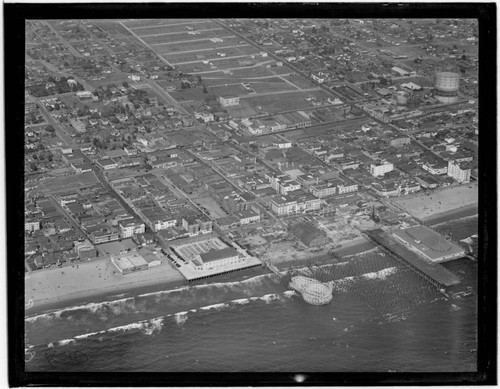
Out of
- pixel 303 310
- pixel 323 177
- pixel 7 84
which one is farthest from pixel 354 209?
pixel 7 84

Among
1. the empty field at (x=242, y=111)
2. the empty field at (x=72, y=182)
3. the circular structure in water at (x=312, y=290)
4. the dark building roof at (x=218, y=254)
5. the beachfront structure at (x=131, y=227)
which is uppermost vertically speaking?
the empty field at (x=242, y=111)

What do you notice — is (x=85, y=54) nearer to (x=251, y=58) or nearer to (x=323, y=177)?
(x=251, y=58)

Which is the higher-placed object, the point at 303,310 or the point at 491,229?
the point at 491,229

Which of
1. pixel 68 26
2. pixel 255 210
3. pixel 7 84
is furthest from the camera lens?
pixel 255 210

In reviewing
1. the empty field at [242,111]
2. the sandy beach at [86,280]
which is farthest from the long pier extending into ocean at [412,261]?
the sandy beach at [86,280]

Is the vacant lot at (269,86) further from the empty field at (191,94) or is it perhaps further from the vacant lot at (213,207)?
the vacant lot at (213,207)

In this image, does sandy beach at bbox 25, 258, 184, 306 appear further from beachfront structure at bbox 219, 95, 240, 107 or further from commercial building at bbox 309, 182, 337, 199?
beachfront structure at bbox 219, 95, 240, 107

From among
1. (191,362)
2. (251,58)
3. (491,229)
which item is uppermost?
(251,58)
